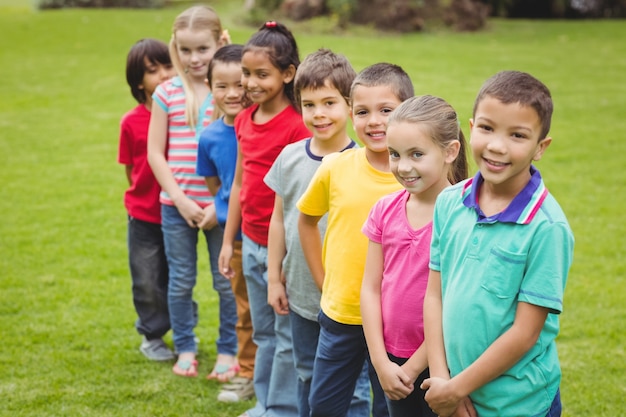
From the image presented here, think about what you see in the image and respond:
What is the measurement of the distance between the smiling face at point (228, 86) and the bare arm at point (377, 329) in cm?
139

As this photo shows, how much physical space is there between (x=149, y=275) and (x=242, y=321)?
674 millimetres

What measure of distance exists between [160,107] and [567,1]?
19.9 m

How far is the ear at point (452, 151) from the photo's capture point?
93.7 inches

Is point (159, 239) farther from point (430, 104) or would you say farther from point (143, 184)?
point (430, 104)

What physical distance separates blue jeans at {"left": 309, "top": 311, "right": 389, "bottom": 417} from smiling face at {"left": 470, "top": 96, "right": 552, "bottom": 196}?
91cm

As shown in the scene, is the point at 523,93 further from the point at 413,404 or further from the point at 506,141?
the point at 413,404

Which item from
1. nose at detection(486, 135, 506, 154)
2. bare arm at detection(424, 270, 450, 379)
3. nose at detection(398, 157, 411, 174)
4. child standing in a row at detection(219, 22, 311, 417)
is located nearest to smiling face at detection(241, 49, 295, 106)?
child standing in a row at detection(219, 22, 311, 417)

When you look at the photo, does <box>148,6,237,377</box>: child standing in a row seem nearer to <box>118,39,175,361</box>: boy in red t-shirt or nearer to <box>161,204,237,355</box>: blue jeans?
<box>161,204,237,355</box>: blue jeans

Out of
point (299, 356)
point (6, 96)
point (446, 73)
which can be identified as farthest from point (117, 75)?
point (299, 356)

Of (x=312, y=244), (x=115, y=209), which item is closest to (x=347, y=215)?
(x=312, y=244)

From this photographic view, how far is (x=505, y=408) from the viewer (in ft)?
6.86

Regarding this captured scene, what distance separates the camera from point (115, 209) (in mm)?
7160

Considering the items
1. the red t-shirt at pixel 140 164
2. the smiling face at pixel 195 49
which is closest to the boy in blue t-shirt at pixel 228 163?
the smiling face at pixel 195 49

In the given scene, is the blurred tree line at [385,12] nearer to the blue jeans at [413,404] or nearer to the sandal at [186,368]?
the sandal at [186,368]
